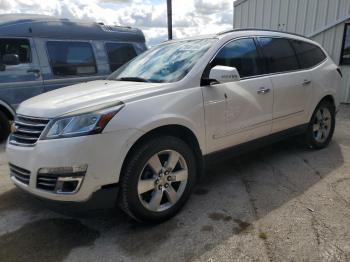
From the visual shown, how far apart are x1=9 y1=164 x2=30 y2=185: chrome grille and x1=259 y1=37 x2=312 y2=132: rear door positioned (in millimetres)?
2813

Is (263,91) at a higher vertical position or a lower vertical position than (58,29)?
lower

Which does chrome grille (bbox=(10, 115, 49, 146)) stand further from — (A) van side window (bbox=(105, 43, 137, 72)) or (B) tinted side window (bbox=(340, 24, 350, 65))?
(B) tinted side window (bbox=(340, 24, 350, 65))

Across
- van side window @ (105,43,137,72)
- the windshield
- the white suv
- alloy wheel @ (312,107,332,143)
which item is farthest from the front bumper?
van side window @ (105,43,137,72)

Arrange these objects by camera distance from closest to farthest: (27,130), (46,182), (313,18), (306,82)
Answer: (46,182) < (27,130) < (306,82) < (313,18)

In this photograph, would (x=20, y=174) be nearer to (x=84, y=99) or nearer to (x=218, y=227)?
(x=84, y=99)

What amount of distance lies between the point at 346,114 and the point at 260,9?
13.8 feet

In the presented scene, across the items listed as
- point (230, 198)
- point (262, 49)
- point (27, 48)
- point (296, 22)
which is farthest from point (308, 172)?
point (296, 22)

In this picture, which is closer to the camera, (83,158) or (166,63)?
Result: (83,158)

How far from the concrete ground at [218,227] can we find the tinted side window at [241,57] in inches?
51.6

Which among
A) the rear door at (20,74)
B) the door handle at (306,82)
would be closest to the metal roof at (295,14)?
the door handle at (306,82)

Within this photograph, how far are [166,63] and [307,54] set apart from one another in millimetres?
2358

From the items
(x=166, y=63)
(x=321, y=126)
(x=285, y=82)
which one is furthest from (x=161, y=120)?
(x=321, y=126)

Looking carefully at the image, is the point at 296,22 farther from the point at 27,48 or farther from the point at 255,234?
the point at 255,234

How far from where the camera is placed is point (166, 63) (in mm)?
3373
